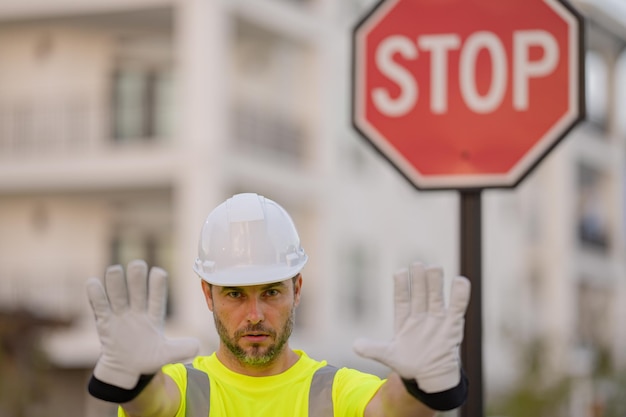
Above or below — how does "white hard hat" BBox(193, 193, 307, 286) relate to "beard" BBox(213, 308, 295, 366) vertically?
above

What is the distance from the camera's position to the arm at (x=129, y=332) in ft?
12.3

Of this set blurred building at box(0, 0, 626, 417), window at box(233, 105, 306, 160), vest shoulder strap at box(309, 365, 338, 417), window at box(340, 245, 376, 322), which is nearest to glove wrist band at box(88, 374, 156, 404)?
vest shoulder strap at box(309, 365, 338, 417)

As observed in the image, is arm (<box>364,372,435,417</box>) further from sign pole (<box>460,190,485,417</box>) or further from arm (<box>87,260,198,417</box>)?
sign pole (<box>460,190,485,417</box>)

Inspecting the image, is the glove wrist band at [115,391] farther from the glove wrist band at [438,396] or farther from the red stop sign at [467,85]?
the red stop sign at [467,85]

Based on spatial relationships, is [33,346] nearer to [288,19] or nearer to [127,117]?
[127,117]

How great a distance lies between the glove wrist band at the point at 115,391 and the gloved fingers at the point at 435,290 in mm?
754

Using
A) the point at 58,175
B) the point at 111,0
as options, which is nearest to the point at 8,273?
the point at 58,175

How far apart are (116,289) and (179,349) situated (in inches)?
9.3

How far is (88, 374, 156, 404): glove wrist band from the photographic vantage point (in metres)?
3.80

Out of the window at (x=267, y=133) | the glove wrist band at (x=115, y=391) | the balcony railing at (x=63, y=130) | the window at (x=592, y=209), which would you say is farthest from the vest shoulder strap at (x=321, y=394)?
the window at (x=592, y=209)

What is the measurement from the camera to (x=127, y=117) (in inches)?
1122

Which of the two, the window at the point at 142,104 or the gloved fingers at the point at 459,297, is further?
the window at the point at 142,104

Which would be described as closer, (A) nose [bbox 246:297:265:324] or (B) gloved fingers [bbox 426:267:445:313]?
(B) gloved fingers [bbox 426:267:445:313]

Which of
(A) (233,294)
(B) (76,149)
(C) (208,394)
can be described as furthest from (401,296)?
(B) (76,149)
